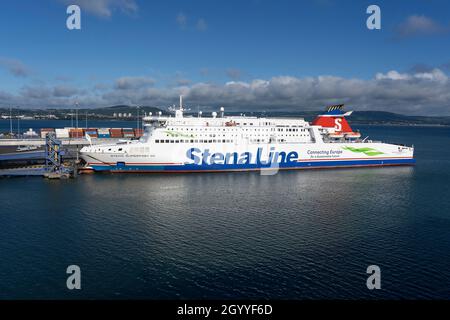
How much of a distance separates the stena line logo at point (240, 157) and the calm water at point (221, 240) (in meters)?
5.69

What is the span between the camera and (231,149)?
120ft

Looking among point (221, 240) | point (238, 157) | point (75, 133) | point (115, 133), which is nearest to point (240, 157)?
point (238, 157)

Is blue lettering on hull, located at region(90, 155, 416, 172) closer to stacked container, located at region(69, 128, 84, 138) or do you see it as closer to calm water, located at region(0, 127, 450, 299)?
calm water, located at region(0, 127, 450, 299)

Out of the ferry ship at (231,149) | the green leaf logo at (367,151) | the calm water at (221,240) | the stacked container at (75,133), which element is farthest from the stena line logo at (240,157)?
the stacked container at (75,133)

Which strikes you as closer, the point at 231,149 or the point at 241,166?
the point at 231,149

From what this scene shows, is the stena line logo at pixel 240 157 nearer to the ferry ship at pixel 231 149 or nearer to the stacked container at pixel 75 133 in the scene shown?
the ferry ship at pixel 231 149

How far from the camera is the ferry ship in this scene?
34.4 meters

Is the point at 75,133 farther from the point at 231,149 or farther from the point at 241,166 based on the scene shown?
the point at 241,166

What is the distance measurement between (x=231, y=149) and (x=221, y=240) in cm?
1973

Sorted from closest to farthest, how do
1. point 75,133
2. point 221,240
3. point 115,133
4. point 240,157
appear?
1. point 221,240
2. point 240,157
3. point 75,133
4. point 115,133

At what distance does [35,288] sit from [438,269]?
15453 mm

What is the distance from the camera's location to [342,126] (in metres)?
47.0

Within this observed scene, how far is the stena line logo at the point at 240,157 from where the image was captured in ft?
117

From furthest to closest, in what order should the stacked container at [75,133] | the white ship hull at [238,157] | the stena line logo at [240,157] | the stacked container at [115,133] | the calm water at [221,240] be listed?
the stacked container at [115,133] → the stacked container at [75,133] → the stena line logo at [240,157] → the white ship hull at [238,157] → the calm water at [221,240]
